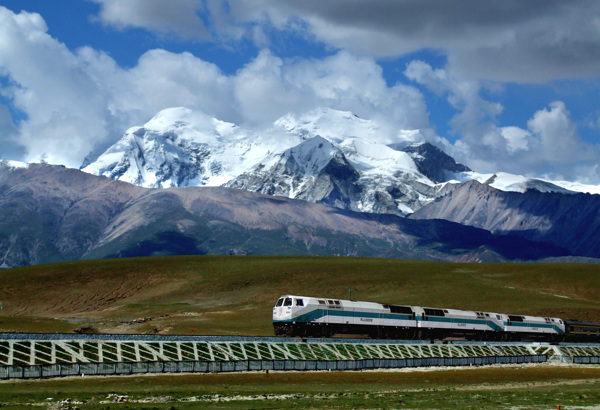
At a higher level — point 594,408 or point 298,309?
point 298,309

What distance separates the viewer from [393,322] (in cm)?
11138

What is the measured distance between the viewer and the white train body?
101 metres

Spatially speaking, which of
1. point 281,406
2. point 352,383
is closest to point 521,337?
point 352,383

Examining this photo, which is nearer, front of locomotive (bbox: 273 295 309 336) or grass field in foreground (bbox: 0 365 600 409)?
grass field in foreground (bbox: 0 365 600 409)

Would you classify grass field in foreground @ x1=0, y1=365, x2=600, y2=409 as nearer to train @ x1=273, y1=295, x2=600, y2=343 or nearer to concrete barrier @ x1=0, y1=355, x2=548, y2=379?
concrete barrier @ x1=0, y1=355, x2=548, y2=379

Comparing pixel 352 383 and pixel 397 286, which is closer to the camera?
pixel 352 383

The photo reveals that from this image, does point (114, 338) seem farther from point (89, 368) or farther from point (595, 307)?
point (595, 307)

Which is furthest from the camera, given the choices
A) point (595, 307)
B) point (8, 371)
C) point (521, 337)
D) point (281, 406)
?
point (595, 307)

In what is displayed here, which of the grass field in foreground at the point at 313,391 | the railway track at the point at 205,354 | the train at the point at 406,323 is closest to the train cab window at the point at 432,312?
the train at the point at 406,323

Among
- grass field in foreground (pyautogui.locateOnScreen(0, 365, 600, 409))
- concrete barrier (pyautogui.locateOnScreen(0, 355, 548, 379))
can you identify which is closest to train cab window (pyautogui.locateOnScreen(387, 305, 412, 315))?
concrete barrier (pyautogui.locateOnScreen(0, 355, 548, 379))

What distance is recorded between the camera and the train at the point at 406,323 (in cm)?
10156

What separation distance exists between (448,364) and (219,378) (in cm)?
3276

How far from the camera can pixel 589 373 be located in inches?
3676

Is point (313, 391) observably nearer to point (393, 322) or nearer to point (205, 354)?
point (205, 354)
